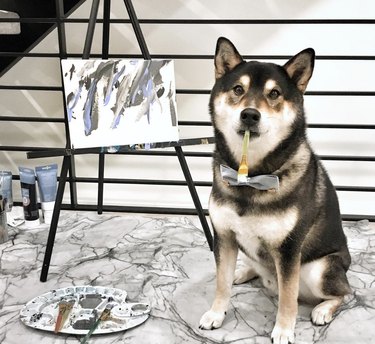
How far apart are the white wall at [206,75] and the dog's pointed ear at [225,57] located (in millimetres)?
1105

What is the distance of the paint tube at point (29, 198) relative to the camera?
7.74 ft

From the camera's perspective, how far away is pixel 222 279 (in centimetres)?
145

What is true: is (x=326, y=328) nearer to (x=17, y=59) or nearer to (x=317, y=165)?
(x=317, y=165)

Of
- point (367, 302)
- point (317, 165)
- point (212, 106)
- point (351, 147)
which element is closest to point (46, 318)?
point (212, 106)

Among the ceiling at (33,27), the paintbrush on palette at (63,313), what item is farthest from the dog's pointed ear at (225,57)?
the ceiling at (33,27)

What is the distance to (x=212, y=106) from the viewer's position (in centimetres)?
135

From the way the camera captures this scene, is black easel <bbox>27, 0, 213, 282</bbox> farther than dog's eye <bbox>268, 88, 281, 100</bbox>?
Yes

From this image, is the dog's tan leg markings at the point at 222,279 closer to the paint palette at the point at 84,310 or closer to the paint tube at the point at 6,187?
the paint palette at the point at 84,310

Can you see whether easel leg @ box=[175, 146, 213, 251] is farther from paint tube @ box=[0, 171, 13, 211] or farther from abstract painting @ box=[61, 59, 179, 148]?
paint tube @ box=[0, 171, 13, 211]

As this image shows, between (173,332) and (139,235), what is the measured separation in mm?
809

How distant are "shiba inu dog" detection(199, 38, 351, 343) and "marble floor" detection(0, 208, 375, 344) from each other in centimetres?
9

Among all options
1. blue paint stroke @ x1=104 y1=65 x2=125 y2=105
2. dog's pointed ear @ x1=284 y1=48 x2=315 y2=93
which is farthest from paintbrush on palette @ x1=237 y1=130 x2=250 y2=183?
blue paint stroke @ x1=104 y1=65 x2=125 y2=105

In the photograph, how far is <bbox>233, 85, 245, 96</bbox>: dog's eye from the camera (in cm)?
128

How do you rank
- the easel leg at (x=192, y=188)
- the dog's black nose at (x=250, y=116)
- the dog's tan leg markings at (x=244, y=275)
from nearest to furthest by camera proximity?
the dog's black nose at (x=250, y=116) < the dog's tan leg markings at (x=244, y=275) < the easel leg at (x=192, y=188)
